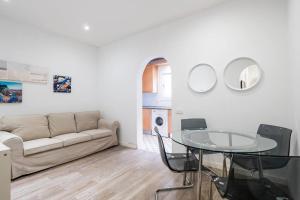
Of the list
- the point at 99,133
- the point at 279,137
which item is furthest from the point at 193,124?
the point at 99,133

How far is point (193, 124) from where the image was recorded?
8.38 feet

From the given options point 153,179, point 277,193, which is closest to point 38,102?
point 153,179

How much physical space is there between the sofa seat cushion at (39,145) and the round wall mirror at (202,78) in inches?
102

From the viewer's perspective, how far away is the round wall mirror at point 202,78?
8.89 ft

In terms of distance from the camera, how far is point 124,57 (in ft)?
12.8

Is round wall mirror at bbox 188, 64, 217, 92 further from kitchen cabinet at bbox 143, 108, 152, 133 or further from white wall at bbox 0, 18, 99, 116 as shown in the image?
white wall at bbox 0, 18, 99, 116

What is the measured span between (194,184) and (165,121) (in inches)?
105

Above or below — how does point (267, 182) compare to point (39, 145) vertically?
above

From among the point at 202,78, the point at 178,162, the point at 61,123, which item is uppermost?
the point at 202,78

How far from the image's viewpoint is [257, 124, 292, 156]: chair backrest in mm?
1708

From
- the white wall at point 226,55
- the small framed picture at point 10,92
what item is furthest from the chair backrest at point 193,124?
the small framed picture at point 10,92

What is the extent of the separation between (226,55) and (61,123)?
11.3ft

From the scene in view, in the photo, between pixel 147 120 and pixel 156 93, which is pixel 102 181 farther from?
pixel 156 93

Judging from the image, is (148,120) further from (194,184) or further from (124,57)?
(194,184)
